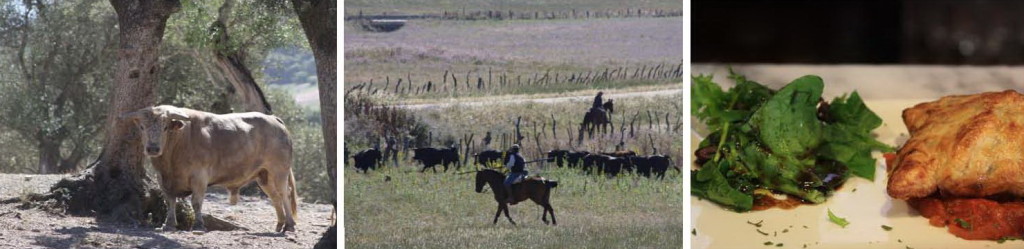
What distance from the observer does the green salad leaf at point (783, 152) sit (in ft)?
6.10

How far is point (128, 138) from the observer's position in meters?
1.62

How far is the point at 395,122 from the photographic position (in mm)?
1570

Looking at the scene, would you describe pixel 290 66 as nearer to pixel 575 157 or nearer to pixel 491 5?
pixel 491 5

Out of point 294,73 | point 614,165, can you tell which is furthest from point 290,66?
point 614,165

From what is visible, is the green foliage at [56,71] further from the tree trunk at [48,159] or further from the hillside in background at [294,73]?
the hillside in background at [294,73]

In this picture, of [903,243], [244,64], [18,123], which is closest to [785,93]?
[903,243]

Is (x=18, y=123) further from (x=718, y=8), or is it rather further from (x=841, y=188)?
(x=718, y=8)

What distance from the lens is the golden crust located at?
1767 mm

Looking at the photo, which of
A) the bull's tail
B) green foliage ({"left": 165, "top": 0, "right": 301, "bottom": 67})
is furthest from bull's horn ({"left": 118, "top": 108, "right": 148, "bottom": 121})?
the bull's tail

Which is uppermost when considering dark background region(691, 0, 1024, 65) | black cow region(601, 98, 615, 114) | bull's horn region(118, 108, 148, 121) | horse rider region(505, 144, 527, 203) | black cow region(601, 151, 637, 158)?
dark background region(691, 0, 1024, 65)

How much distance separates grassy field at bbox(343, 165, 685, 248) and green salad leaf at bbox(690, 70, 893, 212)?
0.25 m

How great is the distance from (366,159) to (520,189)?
24 centimetres

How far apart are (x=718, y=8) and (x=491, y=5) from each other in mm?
2346

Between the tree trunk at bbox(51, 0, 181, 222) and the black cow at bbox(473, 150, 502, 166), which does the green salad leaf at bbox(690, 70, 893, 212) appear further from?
the tree trunk at bbox(51, 0, 181, 222)
